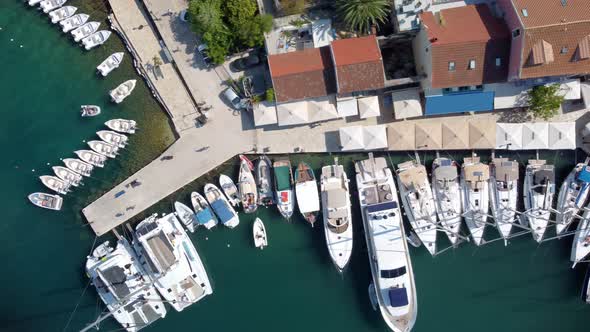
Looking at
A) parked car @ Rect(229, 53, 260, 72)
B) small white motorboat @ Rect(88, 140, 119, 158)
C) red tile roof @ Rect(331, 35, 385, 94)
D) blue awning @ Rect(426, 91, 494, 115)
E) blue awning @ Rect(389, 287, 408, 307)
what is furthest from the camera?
small white motorboat @ Rect(88, 140, 119, 158)

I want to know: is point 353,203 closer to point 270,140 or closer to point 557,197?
point 270,140

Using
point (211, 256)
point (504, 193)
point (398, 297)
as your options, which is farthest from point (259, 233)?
point (504, 193)

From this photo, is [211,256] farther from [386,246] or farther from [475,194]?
[475,194]

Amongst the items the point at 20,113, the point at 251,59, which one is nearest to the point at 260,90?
the point at 251,59

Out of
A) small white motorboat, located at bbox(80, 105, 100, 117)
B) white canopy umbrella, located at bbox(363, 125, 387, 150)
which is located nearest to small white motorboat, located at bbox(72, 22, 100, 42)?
small white motorboat, located at bbox(80, 105, 100, 117)

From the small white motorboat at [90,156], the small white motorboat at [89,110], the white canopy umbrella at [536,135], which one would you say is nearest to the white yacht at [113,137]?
the small white motorboat at [90,156]

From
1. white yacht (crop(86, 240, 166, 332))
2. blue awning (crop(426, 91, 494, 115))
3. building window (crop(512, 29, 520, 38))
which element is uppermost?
building window (crop(512, 29, 520, 38))

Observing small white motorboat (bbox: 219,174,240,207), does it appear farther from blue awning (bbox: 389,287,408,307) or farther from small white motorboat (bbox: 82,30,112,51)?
small white motorboat (bbox: 82,30,112,51)
